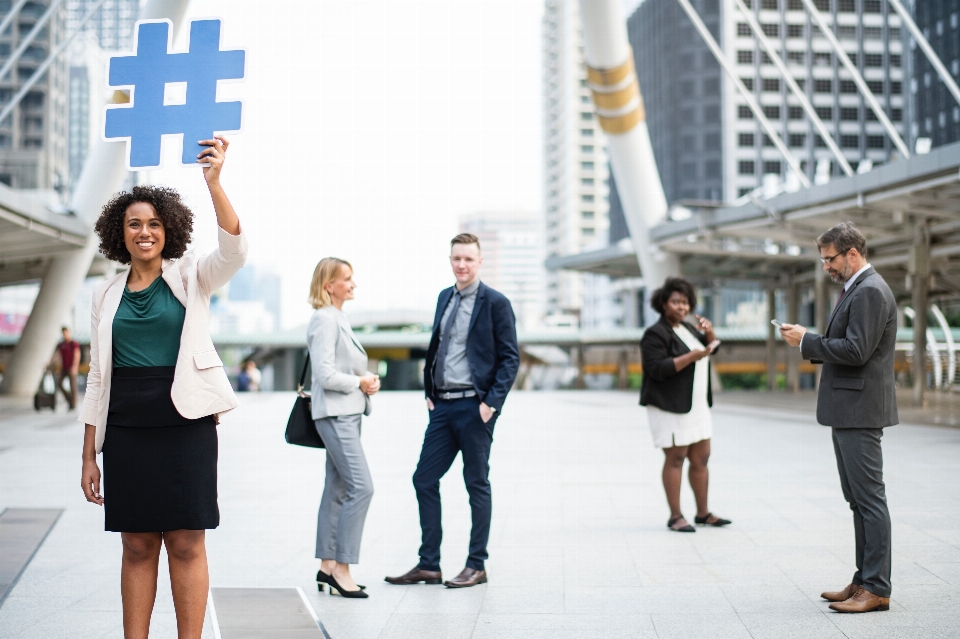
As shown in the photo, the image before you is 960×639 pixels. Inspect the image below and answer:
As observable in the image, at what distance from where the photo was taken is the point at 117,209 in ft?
12.0

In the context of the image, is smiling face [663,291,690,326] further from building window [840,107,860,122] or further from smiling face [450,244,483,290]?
building window [840,107,860,122]

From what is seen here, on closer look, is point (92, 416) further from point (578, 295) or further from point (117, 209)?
point (578, 295)

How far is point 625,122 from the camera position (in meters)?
27.5

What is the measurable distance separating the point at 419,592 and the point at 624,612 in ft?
3.71

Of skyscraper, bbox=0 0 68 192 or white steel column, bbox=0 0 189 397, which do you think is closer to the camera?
white steel column, bbox=0 0 189 397

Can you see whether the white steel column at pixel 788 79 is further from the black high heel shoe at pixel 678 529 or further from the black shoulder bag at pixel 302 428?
the black shoulder bag at pixel 302 428

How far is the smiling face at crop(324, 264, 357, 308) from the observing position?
555 centimetres

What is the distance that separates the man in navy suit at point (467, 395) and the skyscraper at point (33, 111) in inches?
3159

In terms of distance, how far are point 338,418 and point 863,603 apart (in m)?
2.72

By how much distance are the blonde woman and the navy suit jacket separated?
16.3 inches

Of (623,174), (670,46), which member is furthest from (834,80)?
(623,174)

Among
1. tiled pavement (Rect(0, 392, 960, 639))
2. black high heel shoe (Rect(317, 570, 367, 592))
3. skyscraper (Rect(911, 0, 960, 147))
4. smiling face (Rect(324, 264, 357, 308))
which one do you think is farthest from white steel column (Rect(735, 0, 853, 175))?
skyscraper (Rect(911, 0, 960, 147))

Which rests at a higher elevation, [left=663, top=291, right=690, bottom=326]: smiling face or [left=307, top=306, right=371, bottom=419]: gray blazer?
[left=663, top=291, right=690, bottom=326]: smiling face

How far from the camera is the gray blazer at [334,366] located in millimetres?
5355
